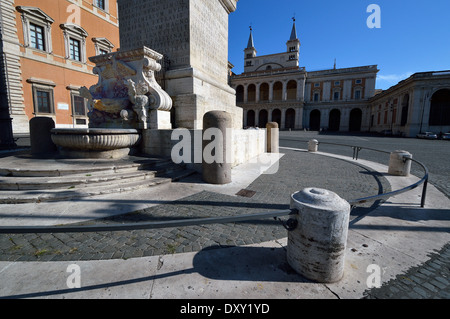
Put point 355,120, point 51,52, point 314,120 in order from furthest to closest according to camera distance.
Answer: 1. point 314,120
2. point 355,120
3. point 51,52

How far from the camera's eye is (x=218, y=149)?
4727mm

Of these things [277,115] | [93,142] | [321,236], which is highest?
Result: [277,115]

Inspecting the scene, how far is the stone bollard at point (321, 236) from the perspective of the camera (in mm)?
1778

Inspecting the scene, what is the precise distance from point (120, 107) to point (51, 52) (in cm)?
1965

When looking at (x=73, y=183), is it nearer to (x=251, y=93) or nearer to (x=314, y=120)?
(x=314, y=120)

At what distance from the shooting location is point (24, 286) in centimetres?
175

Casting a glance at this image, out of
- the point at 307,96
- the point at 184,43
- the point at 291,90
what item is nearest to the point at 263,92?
the point at 291,90

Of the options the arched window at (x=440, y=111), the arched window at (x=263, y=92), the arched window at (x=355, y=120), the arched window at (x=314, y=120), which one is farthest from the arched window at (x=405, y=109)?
the arched window at (x=263, y=92)

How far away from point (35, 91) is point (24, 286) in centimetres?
2309

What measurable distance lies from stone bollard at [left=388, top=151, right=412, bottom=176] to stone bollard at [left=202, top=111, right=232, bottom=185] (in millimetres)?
5278

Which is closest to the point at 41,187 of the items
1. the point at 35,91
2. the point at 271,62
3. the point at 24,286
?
the point at 24,286

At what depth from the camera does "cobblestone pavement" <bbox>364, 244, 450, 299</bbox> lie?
68.2 inches

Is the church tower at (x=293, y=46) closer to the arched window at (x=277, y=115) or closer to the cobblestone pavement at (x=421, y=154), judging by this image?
the arched window at (x=277, y=115)

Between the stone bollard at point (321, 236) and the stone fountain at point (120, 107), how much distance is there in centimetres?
508
